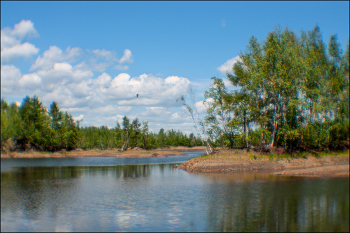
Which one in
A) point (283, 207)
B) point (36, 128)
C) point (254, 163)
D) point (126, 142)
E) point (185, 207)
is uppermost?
point (36, 128)

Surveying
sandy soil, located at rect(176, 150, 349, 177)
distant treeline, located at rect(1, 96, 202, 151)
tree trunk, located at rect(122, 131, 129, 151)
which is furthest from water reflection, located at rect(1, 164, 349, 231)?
tree trunk, located at rect(122, 131, 129, 151)

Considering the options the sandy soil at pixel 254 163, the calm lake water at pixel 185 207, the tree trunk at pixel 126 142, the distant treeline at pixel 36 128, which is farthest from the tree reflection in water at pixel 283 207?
the tree trunk at pixel 126 142

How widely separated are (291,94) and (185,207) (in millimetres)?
37676

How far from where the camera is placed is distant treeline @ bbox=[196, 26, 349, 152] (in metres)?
48.7

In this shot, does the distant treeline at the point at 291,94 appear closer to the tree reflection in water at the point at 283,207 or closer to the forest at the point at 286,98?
the forest at the point at 286,98

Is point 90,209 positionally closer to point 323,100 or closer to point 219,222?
point 219,222

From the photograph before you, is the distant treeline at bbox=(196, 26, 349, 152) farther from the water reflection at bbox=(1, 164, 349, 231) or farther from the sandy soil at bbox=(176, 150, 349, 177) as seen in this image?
the water reflection at bbox=(1, 164, 349, 231)

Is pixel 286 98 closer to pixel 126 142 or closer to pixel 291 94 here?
pixel 291 94

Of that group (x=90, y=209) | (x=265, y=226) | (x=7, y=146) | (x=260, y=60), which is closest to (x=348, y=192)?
(x=265, y=226)

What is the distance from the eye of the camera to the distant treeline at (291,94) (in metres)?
48.7

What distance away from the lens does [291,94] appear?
52.8m

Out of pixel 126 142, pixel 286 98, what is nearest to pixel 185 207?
pixel 286 98

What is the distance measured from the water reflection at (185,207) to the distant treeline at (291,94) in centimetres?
1879

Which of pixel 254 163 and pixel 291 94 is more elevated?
pixel 291 94
